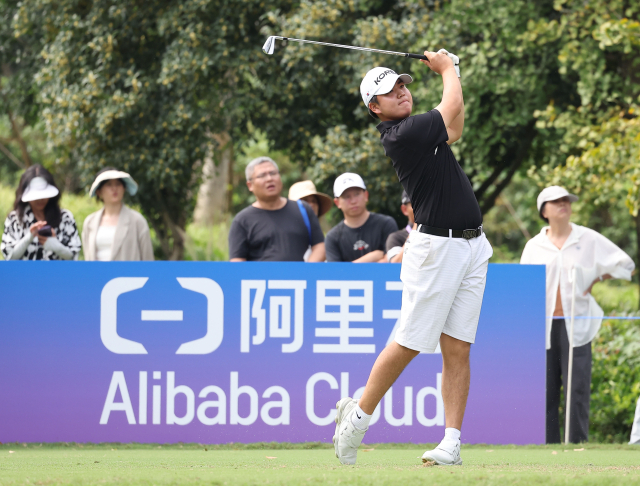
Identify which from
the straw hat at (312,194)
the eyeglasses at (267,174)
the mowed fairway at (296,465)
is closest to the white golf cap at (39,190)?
the eyeglasses at (267,174)

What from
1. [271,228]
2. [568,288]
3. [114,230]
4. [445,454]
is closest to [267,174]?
[271,228]

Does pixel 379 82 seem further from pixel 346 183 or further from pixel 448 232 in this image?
pixel 346 183

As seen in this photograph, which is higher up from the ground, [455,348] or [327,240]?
[327,240]

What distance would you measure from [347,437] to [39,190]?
3569 mm

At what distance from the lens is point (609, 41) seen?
783 cm

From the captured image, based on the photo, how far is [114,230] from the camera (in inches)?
253

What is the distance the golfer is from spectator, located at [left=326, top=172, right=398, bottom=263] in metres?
2.41

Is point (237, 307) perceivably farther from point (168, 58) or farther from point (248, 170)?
point (168, 58)

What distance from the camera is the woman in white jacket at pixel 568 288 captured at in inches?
226

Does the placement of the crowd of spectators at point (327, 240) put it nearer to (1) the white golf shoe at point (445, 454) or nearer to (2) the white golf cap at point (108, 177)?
(2) the white golf cap at point (108, 177)

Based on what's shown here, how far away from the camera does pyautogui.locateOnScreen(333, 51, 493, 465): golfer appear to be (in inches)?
145

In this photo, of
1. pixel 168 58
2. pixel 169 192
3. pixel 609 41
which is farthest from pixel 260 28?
pixel 609 41

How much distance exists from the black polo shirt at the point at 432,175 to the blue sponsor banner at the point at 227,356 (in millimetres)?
1927

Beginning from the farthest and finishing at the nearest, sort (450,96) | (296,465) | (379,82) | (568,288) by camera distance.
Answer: (568,288), (296,465), (379,82), (450,96)
